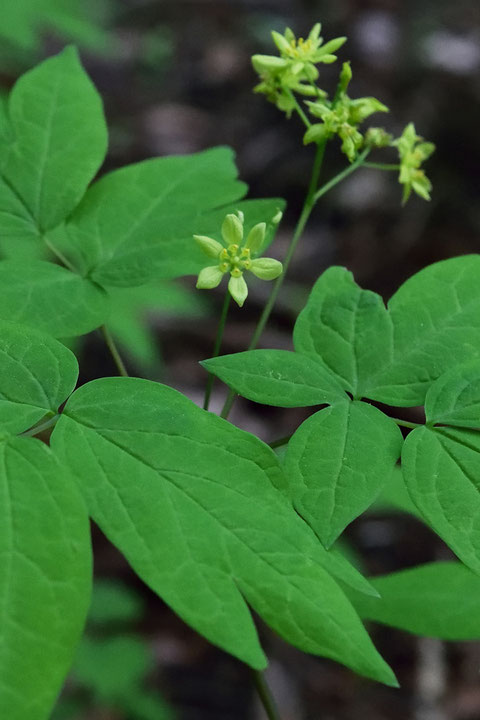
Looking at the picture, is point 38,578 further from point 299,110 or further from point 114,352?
point 299,110

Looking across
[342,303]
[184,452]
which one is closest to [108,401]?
[184,452]

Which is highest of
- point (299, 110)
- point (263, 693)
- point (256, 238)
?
point (299, 110)

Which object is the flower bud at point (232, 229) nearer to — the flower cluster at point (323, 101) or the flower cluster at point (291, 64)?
the flower cluster at point (323, 101)

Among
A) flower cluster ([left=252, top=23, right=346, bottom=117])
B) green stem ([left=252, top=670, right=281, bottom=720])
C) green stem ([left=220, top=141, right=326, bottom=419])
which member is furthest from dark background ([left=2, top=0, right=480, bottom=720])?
flower cluster ([left=252, top=23, right=346, bottom=117])

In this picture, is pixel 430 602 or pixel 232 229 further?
pixel 430 602

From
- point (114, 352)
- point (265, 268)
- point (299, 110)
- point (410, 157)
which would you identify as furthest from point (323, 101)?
point (114, 352)
